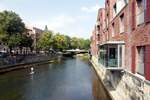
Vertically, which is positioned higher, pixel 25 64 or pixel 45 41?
pixel 45 41

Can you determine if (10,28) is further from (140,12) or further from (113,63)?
(140,12)

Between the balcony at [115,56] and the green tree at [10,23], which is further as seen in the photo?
the green tree at [10,23]

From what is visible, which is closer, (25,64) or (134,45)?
(134,45)

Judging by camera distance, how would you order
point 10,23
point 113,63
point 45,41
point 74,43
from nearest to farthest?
1. point 113,63
2. point 10,23
3. point 45,41
4. point 74,43

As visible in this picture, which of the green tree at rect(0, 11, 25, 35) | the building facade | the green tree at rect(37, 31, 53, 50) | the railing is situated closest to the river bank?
the green tree at rect(37, 31, 53, 50)

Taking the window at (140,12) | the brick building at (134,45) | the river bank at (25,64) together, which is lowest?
the river bank at (25,64)

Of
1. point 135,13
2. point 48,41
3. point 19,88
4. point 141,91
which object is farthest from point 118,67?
point 48,41

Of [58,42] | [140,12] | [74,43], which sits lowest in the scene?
[140,12]

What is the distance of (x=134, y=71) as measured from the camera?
20.1 m

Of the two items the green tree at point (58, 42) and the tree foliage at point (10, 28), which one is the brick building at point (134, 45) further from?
the green tree at point (58, 42)

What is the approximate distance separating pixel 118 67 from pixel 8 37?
167 feet

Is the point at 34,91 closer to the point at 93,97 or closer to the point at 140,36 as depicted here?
the point at 93,97

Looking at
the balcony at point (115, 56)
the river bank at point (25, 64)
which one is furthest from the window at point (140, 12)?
the river bank at point (25, 64)

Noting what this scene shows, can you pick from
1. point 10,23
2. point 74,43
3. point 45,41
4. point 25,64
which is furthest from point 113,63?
point 74,43
